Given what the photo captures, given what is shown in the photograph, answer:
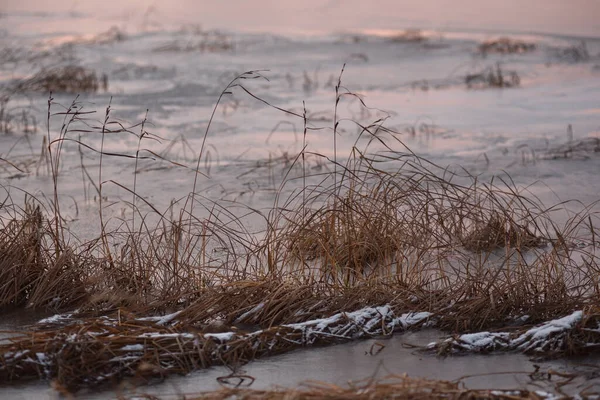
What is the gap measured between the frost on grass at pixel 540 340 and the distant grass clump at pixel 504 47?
10.8 metres

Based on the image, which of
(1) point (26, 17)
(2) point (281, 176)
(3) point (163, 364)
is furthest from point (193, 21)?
(3) point (163, 364)

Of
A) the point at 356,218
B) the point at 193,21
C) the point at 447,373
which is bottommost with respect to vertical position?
the point at 447,373

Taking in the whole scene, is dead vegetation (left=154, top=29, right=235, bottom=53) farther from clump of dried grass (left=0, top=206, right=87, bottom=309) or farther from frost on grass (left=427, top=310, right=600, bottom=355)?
frost on grass (left=427, top=310, right=600, bottom=355)

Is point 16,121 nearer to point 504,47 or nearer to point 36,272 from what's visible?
point 36,272

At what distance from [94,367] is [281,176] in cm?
364

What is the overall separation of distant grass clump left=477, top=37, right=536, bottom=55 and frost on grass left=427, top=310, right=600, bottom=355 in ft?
35.4

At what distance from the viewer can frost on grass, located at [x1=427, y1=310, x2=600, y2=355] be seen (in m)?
3.28

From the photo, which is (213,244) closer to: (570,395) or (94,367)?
(94,367)

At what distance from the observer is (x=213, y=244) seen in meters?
4.79

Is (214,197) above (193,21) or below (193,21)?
below

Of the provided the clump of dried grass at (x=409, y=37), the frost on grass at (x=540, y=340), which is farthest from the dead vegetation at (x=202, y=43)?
the frost on grass at (x=540, y=340)

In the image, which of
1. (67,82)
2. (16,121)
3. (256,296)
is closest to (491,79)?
(67,82)

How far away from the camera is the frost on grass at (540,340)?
3.28 m

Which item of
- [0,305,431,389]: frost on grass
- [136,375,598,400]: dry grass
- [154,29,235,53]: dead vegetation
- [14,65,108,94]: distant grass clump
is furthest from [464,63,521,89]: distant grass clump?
[136,375,598,400]: dry grass
